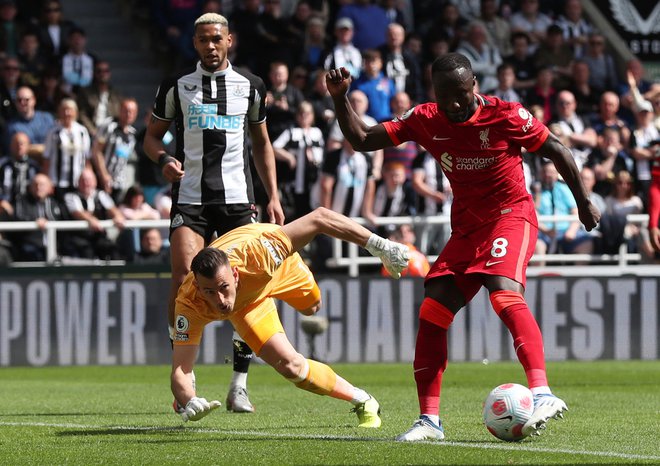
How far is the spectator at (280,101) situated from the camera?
17203mm

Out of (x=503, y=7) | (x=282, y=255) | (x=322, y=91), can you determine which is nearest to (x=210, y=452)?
(x=282, y=255)

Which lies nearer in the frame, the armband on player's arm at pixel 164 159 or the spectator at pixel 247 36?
the armband on player's arm at pixel 164 159

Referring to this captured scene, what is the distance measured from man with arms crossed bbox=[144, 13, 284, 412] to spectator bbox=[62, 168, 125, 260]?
6.20 meters

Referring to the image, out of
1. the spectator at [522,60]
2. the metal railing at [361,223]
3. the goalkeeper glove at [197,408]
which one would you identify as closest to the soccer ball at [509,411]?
the goalkeeper glove at [197,408]

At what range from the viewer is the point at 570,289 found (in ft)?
51.4

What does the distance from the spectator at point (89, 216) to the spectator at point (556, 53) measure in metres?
7.45

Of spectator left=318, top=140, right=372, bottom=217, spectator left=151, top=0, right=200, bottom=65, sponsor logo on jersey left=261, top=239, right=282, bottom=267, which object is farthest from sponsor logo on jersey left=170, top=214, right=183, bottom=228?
spectator left=151, top=0, right=200, bottom=65

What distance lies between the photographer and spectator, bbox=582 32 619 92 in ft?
68.0

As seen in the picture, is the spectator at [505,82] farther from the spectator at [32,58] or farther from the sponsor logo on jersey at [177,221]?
the sponsor logo on jersey at [177,221]

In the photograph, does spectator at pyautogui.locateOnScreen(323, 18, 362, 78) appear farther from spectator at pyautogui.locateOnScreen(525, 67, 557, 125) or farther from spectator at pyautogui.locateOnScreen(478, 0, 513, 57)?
spectator at pyautogui.locateOnScreen(478, 0, 513, 57)

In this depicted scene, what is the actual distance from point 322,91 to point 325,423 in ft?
30.9

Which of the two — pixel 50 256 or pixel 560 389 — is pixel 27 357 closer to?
pixel 50 256

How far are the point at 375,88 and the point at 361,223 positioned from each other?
8.83ft

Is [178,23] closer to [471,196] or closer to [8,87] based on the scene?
[8,87]
